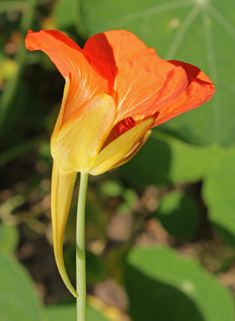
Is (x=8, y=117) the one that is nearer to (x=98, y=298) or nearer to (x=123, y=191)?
(x=123, y=191)

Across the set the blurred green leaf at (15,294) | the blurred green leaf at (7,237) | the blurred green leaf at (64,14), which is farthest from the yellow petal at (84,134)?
the blurred green leaf at (7,237)

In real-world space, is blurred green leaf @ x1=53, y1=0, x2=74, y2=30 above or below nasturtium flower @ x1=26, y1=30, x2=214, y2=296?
above

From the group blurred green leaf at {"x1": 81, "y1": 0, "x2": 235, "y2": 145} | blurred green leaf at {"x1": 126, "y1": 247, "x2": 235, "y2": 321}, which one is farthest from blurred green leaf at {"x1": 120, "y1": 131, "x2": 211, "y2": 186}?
blurred green leaf at {"x1": 81, "y1": 0, "x2": 235, "y2": 145}

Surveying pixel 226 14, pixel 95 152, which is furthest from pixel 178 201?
pixel 95 152

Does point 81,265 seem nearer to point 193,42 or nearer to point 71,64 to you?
point 71,64

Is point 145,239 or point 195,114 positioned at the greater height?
point 195,114

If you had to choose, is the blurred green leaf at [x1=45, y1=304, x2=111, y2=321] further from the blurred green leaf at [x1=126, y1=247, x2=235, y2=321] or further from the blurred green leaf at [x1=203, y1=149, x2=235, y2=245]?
the blurred green leaf at [x1=203, y1=149, x2=235, y2=245]

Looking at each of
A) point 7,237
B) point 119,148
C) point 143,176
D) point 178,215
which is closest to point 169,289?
point 178,215
